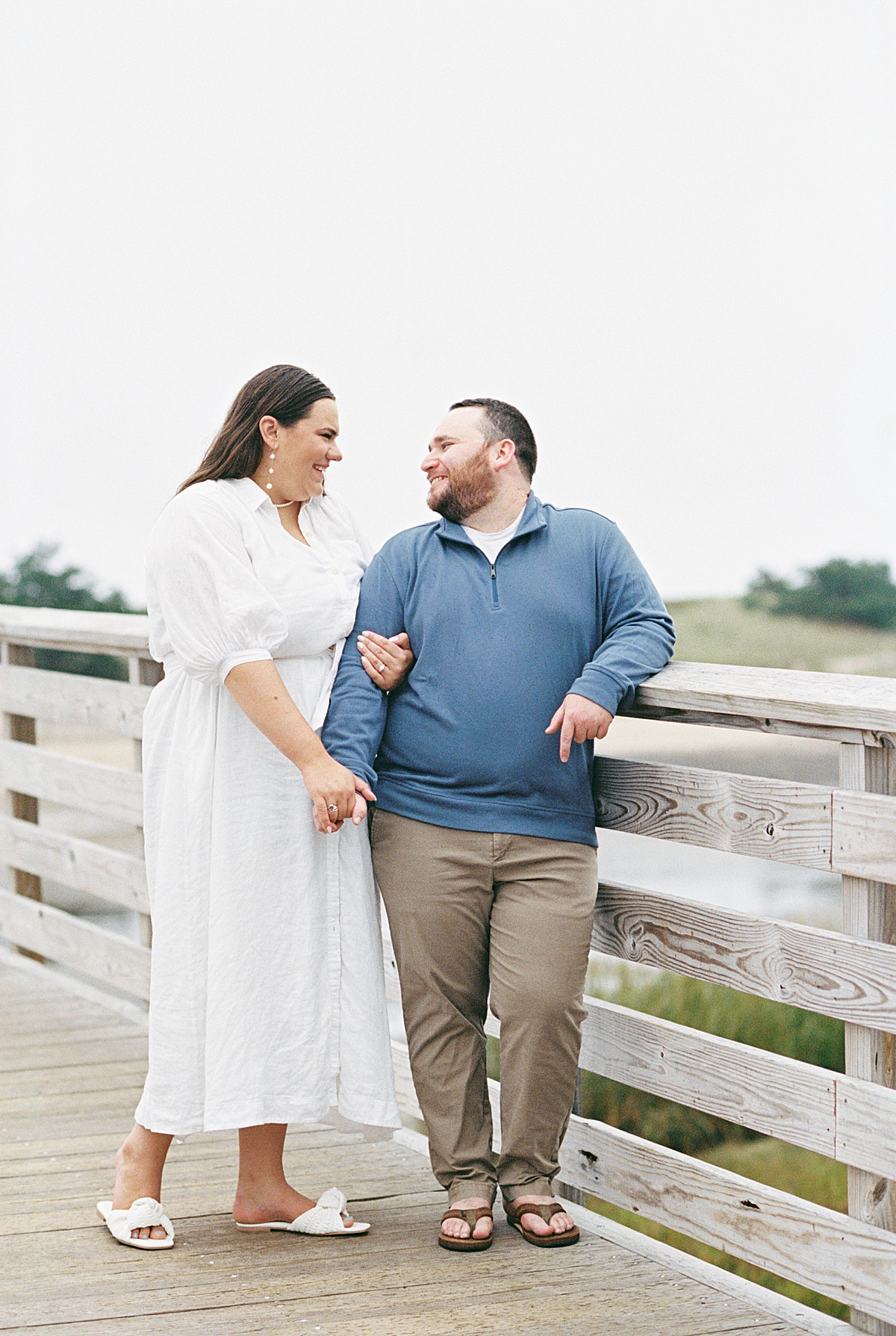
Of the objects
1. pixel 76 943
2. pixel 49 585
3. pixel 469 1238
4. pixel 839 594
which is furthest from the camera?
pixel 839 594

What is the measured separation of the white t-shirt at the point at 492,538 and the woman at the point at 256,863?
8.4 inches

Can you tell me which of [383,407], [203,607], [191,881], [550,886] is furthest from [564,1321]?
[383,407]

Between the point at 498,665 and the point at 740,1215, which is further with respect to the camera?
the point at 498,665

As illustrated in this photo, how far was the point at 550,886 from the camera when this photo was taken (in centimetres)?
242

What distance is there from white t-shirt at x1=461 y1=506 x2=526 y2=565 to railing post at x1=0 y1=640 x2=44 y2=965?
218cm

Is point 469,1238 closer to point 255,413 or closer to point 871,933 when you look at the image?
point 871,933

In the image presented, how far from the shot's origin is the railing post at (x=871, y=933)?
204 centimetres

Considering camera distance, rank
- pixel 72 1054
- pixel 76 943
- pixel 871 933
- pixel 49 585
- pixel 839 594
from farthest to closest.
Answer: pixel 839 594, pixel 49 585, pixel 76 943, pixel 72 1054, pixel 871 933

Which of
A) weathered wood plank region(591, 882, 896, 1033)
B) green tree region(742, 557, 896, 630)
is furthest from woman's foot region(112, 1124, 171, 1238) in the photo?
green tree region(742, 557, 896, 630)

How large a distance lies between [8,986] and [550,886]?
2.42 m

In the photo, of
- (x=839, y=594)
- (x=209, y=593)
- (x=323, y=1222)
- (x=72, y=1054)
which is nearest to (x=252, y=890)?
(x=209, y=593)

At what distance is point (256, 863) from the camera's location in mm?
2441

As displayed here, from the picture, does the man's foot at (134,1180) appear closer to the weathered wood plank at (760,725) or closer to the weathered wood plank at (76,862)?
the weathered wood plank at (760,725)

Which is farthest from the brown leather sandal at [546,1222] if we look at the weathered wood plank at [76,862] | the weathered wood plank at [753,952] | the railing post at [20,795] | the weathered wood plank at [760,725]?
the railing post at [20,795]
